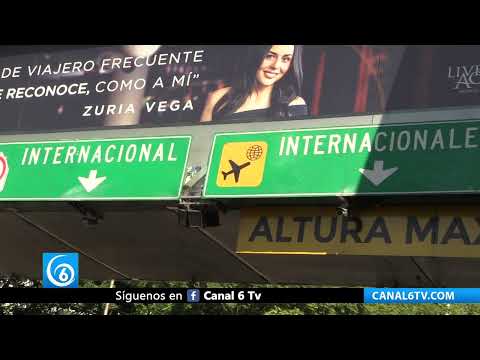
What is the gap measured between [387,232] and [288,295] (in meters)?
1.65

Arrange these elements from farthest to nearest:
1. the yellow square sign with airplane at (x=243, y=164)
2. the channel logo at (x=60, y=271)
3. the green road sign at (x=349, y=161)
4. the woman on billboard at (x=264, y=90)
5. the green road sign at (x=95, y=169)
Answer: the channel logo at (x=60, y=271) → the green road sign at (x=95, y=169) → the woman on billboard at (x=264, y=90) → the yellow square sign with airplane at (x=243, y=164) → the green road sign at (x=349, y=161)

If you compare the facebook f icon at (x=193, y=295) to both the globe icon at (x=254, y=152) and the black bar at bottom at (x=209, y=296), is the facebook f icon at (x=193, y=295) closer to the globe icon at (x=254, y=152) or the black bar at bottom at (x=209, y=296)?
the black bar at bottom at (x=209, y=296)

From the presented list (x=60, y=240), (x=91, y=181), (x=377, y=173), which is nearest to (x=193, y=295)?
(x=91, y=181)

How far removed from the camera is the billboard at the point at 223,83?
9522 millimetres

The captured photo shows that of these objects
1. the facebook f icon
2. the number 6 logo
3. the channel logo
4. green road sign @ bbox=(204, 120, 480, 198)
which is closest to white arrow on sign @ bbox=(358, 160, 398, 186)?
green road sign @ bbox=(204, 120, 480, 198)

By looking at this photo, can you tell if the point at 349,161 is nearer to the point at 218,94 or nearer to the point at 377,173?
the point at 377,173

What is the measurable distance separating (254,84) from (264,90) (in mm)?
215

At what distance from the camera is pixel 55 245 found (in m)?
14.0

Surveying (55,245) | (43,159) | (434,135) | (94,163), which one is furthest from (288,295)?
(55,245)

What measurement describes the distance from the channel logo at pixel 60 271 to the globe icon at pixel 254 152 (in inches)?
148

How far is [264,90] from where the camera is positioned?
10594 mm

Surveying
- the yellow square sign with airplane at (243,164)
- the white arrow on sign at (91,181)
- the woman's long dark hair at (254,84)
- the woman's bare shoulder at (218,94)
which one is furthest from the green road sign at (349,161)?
Answer: the white arrow on sign at (91,181)

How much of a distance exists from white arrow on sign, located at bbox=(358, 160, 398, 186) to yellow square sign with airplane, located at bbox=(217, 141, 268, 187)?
1.52 meters

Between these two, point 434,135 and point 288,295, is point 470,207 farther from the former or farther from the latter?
point 288,295
